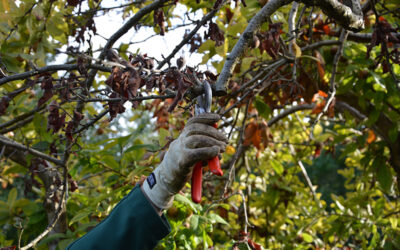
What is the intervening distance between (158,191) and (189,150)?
26 centimetres

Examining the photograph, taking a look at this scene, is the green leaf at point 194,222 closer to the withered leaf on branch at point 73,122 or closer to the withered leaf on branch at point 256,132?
the withered leaf on branch at point 73,122

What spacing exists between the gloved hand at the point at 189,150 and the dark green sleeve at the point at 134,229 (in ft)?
0.30

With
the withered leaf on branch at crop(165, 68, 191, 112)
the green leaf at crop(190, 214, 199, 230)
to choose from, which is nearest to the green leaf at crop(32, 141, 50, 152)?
the green leaf at crop(190, 214, 199, 230)

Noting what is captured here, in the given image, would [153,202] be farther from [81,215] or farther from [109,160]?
[109,160]

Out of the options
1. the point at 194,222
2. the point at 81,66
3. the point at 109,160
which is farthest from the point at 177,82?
the point at 109,160

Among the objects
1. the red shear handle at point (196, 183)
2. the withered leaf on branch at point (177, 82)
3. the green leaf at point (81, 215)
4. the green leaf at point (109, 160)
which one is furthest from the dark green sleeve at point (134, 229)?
the green leaf at point (109, 160)

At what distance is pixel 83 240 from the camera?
57.1 inches

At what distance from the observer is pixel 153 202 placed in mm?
1379

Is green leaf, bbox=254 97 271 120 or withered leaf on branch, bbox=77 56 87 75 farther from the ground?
withered leaf on branch, bbox=77 56 87 75

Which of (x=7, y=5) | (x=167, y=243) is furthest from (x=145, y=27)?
(x=167, y=243)

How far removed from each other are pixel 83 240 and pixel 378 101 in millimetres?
2113

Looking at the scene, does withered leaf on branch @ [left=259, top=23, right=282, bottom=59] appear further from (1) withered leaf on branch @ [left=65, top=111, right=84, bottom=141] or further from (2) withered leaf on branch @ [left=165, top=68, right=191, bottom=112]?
(1) withered leaf on branch @ [left=65, top=111, right=84, bottom=141]

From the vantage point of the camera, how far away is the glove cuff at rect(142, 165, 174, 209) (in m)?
1.35

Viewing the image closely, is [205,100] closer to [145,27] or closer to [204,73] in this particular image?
[204,73]
